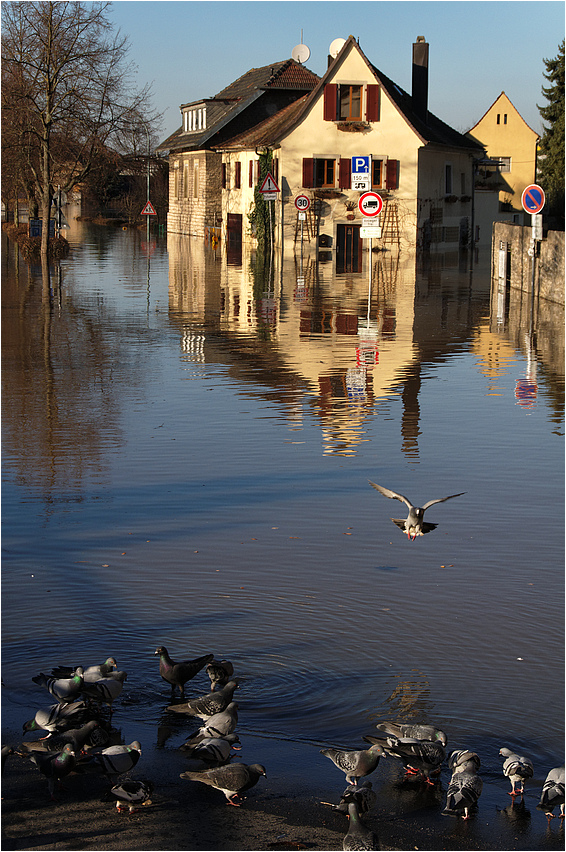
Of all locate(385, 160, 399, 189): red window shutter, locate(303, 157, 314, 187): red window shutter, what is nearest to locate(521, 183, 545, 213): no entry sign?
locate(385, 160, 399, 189): red window shutter

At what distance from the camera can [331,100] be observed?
149 ft

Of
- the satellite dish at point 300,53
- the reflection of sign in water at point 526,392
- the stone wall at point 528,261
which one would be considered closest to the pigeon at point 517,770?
the reflection of sign in water at point 526,392

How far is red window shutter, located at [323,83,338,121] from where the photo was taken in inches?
1790

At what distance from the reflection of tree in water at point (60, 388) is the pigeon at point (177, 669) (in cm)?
368

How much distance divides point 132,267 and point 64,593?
31315mm

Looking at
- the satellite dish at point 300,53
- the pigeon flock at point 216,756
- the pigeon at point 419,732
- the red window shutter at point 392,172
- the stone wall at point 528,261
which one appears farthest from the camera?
the satellite dish at point 300,53

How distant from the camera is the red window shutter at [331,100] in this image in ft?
149

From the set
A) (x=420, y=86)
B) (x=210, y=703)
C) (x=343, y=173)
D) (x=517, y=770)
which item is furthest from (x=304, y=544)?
(x=420, y=86)

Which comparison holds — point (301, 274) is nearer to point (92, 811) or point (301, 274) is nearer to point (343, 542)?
point (343, 542)

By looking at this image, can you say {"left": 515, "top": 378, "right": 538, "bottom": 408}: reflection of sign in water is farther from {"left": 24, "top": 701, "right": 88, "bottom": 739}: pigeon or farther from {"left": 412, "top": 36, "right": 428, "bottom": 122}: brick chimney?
{"left": 412, "top": 36, "right": 428, "bottom": 122}: brick chimney

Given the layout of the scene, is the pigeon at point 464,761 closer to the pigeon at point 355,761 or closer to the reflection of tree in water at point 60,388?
the pigeon at point 355,761

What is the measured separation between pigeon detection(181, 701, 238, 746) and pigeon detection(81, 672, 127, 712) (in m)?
0.48

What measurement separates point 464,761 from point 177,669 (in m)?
1.59

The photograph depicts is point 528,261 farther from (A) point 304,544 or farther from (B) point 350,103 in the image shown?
(B) point 350,103
